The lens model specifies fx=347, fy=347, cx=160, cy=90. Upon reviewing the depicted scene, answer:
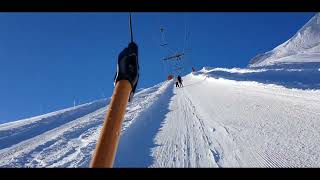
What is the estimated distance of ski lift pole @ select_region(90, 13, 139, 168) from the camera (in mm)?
1089

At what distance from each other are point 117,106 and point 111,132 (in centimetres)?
12

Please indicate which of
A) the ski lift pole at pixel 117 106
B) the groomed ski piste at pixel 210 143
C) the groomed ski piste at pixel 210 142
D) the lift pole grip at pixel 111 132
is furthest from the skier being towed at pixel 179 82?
the lift pole grip at pixel 111 132

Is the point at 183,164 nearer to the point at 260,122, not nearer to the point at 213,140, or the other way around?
the point at 213,140

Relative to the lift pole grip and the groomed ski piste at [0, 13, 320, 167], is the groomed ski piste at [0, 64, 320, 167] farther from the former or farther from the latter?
the lift pole grip

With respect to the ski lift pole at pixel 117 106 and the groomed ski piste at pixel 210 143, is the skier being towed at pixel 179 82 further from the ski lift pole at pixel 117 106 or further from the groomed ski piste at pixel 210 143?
the ski lift pole at pixel 117 106

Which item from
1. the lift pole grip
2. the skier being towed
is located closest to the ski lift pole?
the lift pole grip

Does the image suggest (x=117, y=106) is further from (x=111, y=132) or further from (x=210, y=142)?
(x=210, y=142)

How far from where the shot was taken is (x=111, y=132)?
113cm

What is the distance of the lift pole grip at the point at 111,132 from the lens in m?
1.08

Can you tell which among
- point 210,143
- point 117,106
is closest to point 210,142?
point 210,143
